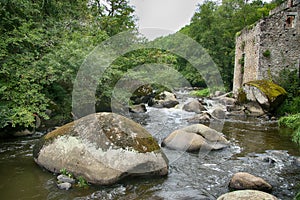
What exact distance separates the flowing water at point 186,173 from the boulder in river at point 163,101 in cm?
778

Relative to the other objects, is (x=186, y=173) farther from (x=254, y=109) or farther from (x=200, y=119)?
(x=254, y=109)

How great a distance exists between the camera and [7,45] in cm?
745

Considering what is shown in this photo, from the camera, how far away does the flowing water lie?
199 inches

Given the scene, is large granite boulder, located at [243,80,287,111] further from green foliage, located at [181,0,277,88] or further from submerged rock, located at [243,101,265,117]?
green foliage, located at [181,0,277,88]

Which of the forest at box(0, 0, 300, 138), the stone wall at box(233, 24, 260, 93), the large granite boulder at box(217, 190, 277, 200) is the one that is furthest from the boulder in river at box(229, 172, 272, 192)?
the stone wall at box(233, 24, 260, 93)

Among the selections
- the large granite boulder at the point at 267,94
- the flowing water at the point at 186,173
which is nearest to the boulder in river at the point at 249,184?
the flowing water at the point at 186,173

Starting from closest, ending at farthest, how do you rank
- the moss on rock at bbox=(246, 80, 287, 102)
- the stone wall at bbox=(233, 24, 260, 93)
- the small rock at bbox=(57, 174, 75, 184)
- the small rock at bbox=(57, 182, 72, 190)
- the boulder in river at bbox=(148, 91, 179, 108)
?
the small rock at bbox=(57, 182, 72, 190) → the small rock at bbox=(57, 174, 75, 184) → the moss on rock at bbox=(246, 80, 287, 102) → the stone wall at bbox=(233, 24, 260, 93) → the boulder in river at bbox=(148, 91, 179, 108)

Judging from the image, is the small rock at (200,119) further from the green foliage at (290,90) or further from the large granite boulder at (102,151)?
the large granite boulder at (102,151)

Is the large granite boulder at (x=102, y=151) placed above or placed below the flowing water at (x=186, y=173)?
above

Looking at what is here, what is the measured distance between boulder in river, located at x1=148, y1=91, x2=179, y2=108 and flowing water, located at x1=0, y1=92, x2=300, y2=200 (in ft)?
25.5

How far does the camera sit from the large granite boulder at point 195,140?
7980mm

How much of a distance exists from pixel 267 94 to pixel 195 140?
23.4 ft

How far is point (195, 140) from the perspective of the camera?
8102mm

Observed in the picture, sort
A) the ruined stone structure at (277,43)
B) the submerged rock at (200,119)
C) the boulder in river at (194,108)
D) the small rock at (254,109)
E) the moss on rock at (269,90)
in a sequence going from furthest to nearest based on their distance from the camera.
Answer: the boulder in river at (194,108), the ruined stone structure at (277,43), the small rock at (254,109), the moss on rock at (269,90), the submerged rock at (200,119)
